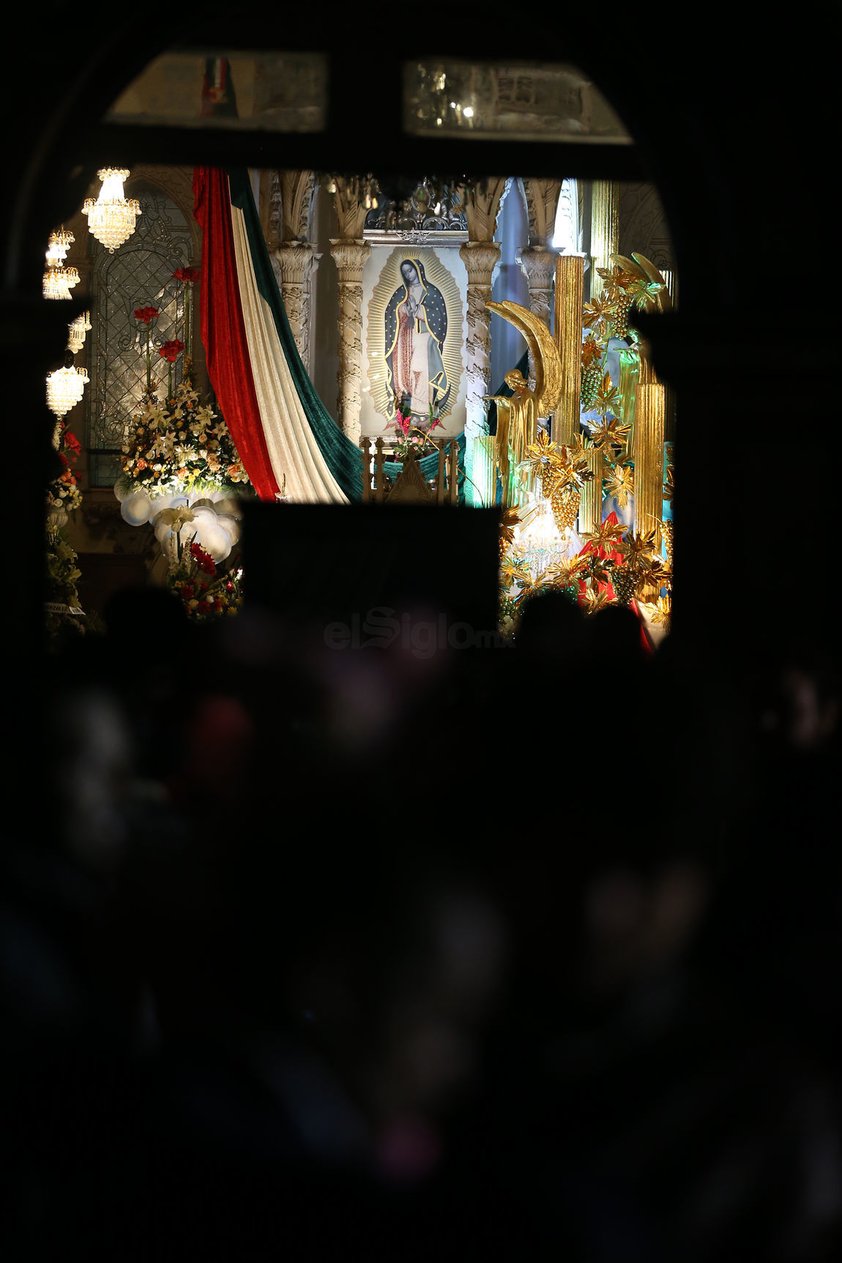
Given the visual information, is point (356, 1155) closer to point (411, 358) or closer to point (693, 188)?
point (693, 188)

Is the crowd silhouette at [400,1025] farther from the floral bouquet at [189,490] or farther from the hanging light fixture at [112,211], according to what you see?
the floral bouquet at [189,490]

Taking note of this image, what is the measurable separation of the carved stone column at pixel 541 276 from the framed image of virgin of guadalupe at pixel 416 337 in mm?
609

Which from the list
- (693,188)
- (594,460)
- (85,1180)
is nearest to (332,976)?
(85,1180)

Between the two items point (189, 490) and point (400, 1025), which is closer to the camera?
point (400, 1025)

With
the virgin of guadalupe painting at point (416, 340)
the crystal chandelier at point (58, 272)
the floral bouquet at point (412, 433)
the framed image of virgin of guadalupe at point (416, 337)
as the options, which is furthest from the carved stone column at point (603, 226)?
the crystal chandelier at point (58, 272)

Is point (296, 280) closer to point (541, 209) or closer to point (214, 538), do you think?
point (541, 209)

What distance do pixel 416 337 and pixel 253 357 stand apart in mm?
1487

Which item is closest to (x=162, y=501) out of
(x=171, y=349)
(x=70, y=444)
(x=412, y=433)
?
(x=70, y=444)

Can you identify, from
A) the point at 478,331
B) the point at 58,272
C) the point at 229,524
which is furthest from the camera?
the point at 478,331

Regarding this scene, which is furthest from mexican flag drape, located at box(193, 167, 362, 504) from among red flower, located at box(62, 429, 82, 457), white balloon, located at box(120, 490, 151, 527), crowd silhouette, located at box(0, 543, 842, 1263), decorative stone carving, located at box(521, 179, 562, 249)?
crowd silhouette, located at box(0, 543, 842, 1263)

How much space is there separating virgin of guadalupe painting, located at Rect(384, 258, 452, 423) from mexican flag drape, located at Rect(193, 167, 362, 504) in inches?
36.2

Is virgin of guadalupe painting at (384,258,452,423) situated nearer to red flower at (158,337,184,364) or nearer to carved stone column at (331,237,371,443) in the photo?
carved stone column at (331,237,371,443)

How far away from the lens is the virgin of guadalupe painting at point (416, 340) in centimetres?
1362

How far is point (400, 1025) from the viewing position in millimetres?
2412
